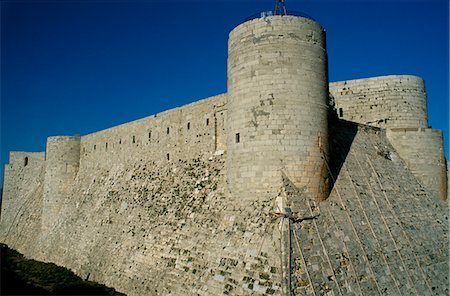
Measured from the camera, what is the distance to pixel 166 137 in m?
19.7

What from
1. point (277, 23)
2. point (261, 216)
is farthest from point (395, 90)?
point (261, 216)

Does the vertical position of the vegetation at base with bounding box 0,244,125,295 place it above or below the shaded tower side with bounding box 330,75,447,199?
below

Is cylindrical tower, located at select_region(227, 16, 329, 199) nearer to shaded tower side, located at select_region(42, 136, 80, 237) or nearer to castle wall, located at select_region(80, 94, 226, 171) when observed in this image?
castle wall, located at select_region(80, 94, 226, 171)

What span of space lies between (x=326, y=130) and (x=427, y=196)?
25.9 ft

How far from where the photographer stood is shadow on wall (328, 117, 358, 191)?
1362 centimetres

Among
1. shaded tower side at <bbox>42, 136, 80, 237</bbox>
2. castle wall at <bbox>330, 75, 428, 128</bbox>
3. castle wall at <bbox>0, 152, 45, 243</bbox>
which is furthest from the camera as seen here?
castle wall at <bbox>0, 152, 45, 243</bbox>

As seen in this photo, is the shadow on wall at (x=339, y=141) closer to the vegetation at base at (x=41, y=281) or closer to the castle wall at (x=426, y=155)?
the castle wall at (x=426, y=155)

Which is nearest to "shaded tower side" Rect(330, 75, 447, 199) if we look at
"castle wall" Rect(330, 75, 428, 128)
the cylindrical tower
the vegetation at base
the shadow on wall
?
"castle wall" Rect(330, 75, 428, 128)

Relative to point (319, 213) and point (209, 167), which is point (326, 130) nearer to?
point (319, 213)

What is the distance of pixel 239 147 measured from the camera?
12477mm

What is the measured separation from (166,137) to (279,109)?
9.15 meters

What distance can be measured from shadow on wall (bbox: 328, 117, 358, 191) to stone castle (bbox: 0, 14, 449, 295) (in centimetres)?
9

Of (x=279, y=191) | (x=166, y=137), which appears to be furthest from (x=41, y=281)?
(x=279, y=191)

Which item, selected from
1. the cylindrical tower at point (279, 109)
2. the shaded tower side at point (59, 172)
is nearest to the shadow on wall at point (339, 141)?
the cylindrical tower at point (279, 109)
